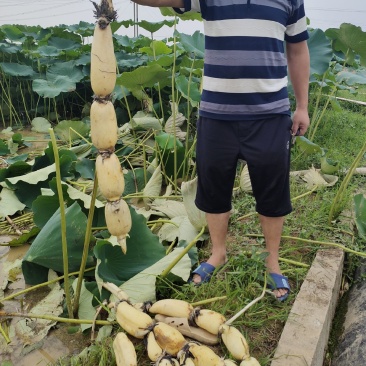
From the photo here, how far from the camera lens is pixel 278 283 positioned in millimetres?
1734

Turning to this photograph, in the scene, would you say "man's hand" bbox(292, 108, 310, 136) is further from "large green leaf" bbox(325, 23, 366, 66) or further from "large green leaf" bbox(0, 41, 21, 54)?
"large green leaf" bbox(0, 41, 21, 54)

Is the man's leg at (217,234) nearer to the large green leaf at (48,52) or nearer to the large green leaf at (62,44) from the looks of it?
the large green leaf at (48,52)

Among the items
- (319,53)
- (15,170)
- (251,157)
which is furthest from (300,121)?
(15,170)

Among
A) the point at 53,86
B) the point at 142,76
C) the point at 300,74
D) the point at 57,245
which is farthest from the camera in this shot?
the point at 53,86

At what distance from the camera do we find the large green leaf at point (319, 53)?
3076mm

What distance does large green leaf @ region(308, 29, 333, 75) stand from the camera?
3.08 m

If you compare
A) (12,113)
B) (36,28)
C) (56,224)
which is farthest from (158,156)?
(36,28)

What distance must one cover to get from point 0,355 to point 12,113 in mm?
4243

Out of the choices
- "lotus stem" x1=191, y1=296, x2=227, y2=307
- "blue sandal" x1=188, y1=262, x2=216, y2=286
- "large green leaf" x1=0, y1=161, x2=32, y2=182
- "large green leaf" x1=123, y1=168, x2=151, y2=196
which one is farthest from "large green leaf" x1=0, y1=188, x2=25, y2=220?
"lotus stem" x1=191, y1=296, x2=227, y2=307

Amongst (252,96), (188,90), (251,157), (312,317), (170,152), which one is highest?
(252,96)

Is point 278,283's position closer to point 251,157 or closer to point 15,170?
point 251,157

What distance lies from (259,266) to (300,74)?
2.60 ft

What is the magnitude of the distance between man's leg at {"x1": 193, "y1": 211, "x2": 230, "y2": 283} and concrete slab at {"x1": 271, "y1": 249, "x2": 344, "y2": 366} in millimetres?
359

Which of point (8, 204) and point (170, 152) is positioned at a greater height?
point (170, 152)
